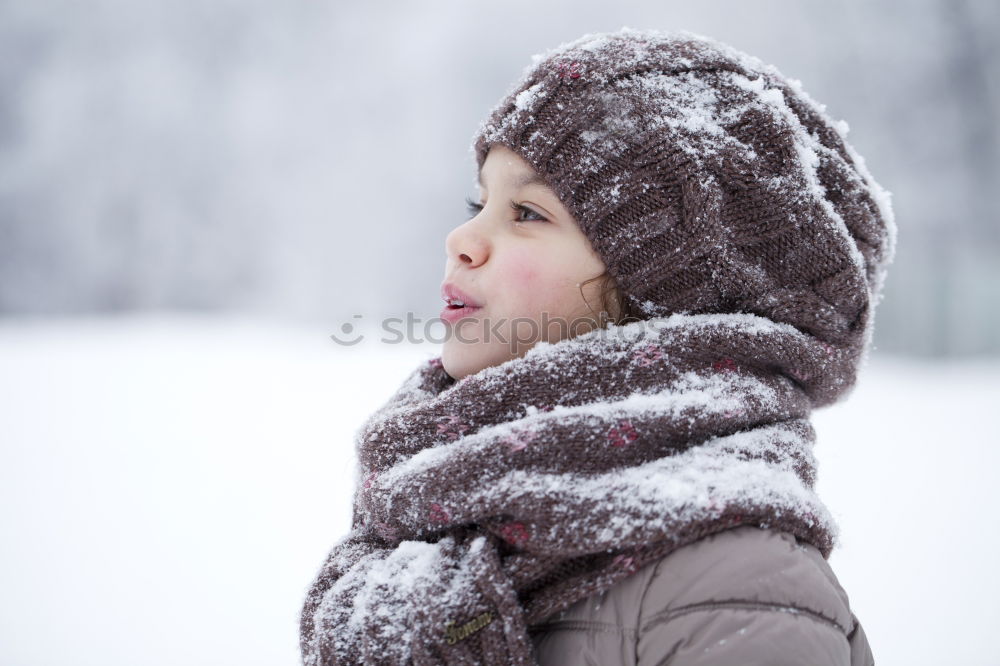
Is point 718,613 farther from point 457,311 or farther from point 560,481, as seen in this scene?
point 457,311

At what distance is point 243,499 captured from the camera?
211cm

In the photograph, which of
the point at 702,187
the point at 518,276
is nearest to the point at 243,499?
the point at 518,276

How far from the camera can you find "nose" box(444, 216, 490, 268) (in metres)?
0.68

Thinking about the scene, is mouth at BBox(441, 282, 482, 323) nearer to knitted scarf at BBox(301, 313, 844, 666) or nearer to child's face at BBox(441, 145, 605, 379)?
child's face at BBox(441, 145, 605, 379)

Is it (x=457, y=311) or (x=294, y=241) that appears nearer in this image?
(x=457, y=311)

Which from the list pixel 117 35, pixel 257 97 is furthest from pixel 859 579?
pixel 117 35

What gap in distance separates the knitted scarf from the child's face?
5 cm

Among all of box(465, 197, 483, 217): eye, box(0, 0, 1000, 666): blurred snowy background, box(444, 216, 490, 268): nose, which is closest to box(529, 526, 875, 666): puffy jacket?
box(444, 216, 490, 268): nose

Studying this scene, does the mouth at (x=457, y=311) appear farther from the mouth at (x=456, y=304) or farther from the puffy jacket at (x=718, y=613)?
the puffy jacket at (x=718, y=613)

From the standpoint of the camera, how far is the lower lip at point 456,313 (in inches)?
27.1

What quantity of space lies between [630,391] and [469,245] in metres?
0.24

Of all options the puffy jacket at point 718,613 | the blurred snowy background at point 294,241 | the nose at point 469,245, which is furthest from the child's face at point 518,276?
the blurred snowy background at point 294,241

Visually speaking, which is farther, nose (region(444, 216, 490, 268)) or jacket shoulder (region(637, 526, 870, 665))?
nose (region(444, 216, 490, 268))

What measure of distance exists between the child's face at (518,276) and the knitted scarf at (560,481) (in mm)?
48
